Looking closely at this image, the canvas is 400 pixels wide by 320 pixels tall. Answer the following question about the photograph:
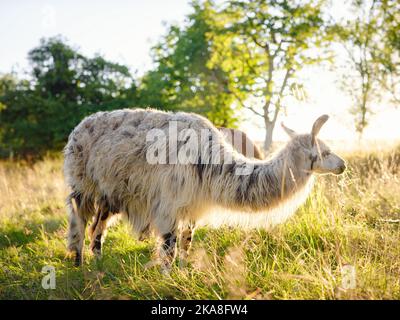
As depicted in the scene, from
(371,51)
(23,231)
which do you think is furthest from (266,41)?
(23,231)

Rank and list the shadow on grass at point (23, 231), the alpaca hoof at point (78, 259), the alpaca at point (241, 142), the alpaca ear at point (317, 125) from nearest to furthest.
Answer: the alpaca ear at point (317, 125) < the alpaca hoof at point (78, 259) < the shadow on grass at point (23, 231) < the alpaca at point (241, 142)

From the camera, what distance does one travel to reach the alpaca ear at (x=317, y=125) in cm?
427

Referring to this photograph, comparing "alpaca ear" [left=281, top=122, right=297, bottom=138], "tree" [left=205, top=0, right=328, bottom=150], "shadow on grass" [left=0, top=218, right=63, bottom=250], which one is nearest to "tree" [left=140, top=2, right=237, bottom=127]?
"tree" [left=205, top=0, right=328, bottom=150]

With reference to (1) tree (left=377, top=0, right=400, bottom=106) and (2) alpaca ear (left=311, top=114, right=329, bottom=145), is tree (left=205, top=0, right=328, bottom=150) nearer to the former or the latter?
(1) tree (left=377, top=0, right=400, bottom=106)

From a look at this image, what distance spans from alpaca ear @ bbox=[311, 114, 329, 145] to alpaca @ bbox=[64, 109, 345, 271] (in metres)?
0.01

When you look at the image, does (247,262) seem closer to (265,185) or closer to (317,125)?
(265,185)

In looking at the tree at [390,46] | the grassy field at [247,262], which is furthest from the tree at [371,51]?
the grassy field at [247,262]

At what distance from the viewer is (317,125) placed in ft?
14.1

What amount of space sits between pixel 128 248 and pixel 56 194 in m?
4.71

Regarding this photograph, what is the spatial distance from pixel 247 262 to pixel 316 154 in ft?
4.46

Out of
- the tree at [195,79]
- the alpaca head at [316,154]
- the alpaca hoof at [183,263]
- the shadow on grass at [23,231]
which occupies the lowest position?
the shadow on grass at [23,231]

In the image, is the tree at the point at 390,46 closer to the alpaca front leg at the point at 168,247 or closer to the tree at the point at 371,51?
the tree at the point at 371,51

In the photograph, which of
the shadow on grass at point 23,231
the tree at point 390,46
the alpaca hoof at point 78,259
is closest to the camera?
the alpaca hoof at point 78,259

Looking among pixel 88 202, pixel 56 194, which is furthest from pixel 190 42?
pixel 88 202
